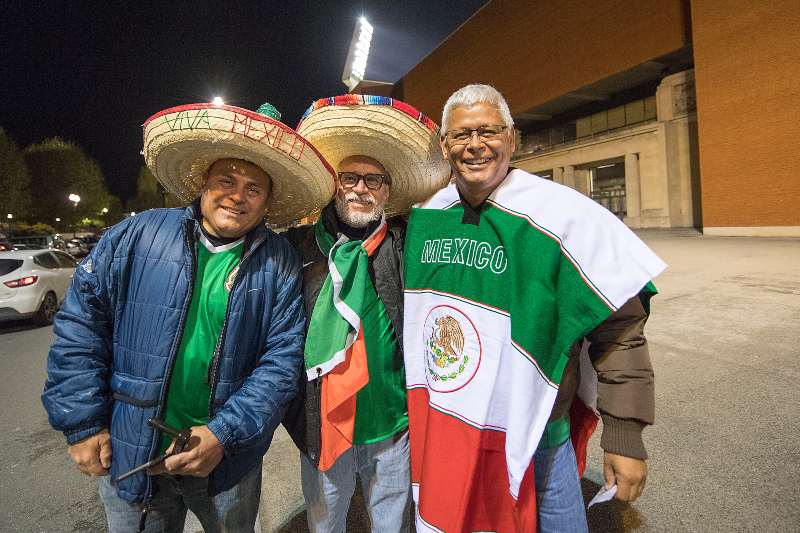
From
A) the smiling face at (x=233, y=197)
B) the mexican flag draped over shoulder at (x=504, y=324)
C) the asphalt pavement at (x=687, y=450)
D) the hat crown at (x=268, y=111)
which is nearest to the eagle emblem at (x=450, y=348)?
the mexican flag draped over shoulder at (x=504, y=324)

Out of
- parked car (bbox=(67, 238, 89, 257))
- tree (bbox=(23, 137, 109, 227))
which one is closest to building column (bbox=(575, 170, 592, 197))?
parked car (bbox=(67, 238, 89, 257))

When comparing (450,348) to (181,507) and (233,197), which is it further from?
(181,507)

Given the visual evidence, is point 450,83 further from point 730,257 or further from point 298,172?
point 298,172

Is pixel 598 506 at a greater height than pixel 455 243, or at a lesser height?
lesser

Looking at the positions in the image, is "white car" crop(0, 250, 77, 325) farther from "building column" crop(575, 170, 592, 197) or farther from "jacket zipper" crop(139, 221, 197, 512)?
"building column" crop(575, 170, 592, 197)

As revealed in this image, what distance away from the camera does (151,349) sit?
1.47 meters

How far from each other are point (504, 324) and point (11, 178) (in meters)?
40.5

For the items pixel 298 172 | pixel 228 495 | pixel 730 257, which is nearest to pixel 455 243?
pixel 298 172

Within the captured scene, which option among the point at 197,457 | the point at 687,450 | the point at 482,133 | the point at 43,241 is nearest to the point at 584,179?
the point at 687,450

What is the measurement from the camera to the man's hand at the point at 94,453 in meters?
1.43

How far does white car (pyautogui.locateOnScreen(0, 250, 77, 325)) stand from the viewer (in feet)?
24.8

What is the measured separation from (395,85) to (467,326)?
141 ft

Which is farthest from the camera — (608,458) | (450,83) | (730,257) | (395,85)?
(395,85)

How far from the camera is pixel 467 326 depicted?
1451 mm
